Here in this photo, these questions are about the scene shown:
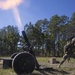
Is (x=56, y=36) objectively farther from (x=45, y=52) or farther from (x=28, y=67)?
(x=28, y=67)

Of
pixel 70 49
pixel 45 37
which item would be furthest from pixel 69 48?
pixel 45 37

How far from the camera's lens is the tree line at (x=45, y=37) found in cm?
7875

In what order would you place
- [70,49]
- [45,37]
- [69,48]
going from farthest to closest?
[45,37]
[70,49]
[69,48]

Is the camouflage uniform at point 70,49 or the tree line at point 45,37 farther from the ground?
the tree line at point 45,37

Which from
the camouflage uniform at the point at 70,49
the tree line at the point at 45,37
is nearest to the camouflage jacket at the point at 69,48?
the camouflage uniform at the point at 70,49

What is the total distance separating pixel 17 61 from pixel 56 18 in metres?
69.9

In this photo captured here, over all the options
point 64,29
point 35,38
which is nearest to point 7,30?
point 35,38

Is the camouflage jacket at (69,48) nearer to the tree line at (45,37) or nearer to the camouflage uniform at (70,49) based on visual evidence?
the camouflage uniform at (70,49)

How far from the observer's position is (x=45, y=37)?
80.6m

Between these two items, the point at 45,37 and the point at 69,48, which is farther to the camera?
the point at 45,37

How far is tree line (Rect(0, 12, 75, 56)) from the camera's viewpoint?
258 feet

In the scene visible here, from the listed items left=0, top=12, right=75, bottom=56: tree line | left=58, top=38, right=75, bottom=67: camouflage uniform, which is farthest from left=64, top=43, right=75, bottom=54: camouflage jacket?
left=0, top=12, right=75, bottom=56: tree line

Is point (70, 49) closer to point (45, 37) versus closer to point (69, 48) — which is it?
point (69, 48)

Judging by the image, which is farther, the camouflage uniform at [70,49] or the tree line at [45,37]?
the tree line at [45,37]
